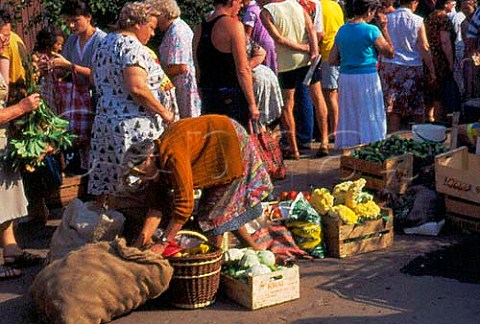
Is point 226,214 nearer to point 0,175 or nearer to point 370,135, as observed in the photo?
point 0,175

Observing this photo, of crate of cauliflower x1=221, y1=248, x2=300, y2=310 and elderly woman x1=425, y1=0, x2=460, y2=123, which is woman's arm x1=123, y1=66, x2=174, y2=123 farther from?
elderly woman x1=425, y1=0, x2=460, y2=123

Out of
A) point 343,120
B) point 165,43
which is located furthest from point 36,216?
point 343,120

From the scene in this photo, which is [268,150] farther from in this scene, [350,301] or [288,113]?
[350,301]

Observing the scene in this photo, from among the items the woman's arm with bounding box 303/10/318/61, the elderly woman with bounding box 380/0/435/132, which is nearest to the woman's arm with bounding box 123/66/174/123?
the woman's arm with bounding box 303/10/318/61

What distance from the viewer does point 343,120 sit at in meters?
9.19

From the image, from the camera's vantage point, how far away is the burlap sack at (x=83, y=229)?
238 inches

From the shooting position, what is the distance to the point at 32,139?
618 centimetres

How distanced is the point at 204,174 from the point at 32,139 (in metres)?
1.34

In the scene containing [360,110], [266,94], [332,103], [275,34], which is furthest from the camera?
[332,103]

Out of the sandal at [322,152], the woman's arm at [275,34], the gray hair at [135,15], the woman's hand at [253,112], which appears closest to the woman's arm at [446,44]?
the sandal at [322,152]

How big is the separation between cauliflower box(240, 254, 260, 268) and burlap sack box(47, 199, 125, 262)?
0.94 m

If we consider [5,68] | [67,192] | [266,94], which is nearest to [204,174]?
[5,68]

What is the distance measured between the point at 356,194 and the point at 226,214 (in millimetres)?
1233

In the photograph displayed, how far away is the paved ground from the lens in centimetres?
539
